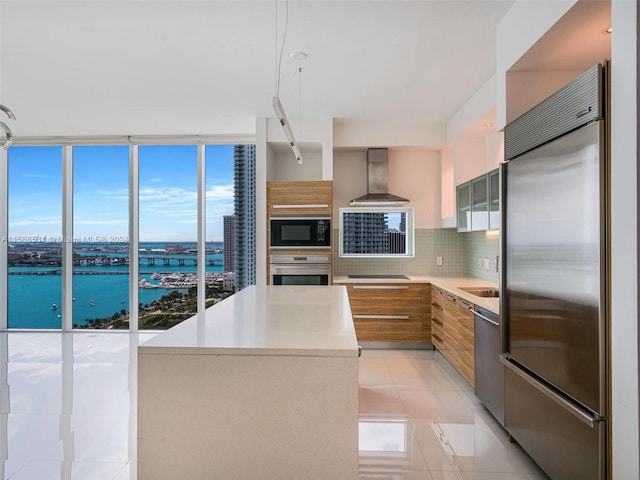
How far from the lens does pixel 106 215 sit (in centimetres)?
545

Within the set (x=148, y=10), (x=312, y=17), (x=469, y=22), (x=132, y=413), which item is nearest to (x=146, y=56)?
(x=148, y=10)

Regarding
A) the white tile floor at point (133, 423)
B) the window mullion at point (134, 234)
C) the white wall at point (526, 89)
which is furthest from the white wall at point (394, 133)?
the window mullion at point (134, 234)

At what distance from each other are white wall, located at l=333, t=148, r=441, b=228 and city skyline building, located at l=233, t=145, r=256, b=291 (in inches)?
46.5

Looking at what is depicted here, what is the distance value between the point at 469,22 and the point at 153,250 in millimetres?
4747

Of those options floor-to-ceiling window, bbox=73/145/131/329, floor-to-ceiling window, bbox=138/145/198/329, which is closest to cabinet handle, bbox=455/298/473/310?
floor-to-ceiling window, bbox=138/145/198/329

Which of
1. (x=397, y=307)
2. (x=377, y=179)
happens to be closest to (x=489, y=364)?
(x=397, y=307)

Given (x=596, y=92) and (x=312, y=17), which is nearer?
(x=596, y=92)

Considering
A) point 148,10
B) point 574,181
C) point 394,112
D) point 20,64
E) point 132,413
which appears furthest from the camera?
point 394,112

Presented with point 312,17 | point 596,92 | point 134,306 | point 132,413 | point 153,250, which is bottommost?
point 132,413

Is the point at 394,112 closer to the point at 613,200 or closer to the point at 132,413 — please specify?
the point at 613,200

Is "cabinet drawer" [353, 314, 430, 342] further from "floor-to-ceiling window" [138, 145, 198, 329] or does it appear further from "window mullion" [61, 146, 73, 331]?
"window mullion" [61, 146, 73, 331]

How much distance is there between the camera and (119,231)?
5453 mm

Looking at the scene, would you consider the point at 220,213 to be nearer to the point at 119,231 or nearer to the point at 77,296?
the point at 119,231

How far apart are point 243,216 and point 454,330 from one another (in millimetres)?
3149
